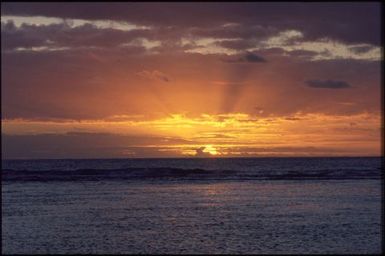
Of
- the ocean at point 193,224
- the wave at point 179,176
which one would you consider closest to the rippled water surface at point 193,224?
the ocean at point 193,224

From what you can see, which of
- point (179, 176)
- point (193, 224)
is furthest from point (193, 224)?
point (179, 176)

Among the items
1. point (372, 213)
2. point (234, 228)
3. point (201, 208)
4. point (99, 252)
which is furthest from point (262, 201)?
point (99, 252)

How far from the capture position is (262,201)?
40906 millimetres

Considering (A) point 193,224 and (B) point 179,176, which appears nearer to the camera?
(A) point 193,224

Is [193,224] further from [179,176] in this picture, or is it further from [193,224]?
[179,176]

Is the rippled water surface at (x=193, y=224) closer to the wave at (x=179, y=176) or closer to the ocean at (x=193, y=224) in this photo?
the ocean at (x=193, y=224)

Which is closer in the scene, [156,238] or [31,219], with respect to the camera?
[156,238]

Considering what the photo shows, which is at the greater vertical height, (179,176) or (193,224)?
(193,224)

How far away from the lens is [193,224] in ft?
96.5

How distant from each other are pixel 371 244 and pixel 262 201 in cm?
1706

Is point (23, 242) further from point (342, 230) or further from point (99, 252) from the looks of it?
point (342, 230)

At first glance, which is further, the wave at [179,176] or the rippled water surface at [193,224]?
the wave at [179,176]

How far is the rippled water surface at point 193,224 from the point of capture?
23.6 m

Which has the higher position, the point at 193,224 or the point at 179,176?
the point at 193,224
